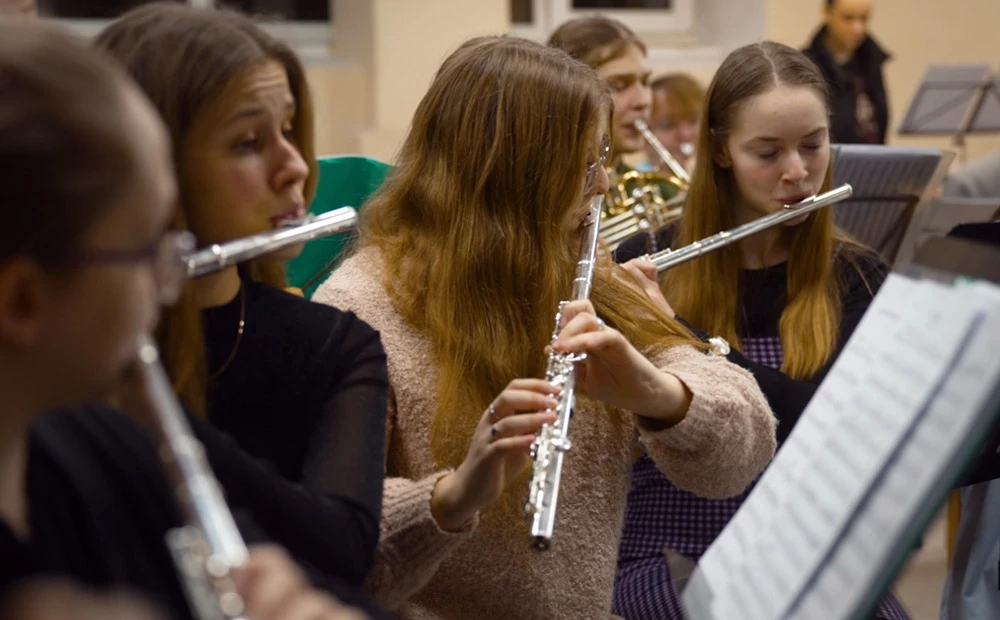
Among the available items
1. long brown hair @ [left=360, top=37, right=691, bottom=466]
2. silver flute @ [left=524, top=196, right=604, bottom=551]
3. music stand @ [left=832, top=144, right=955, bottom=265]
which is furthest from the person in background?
silver flute @ [left=524, top=196, right=604, bottom=551]

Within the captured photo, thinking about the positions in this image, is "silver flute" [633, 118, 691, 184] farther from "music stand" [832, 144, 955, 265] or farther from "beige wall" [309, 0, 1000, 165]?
"beige wall" [309, 0, 1000, 165]

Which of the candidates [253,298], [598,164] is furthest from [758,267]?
[253,298]

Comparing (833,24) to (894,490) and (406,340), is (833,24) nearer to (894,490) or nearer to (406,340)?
(406,340)

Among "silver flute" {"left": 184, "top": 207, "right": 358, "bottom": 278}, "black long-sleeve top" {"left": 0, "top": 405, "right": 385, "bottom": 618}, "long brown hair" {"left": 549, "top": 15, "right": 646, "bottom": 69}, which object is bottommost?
"long brown hair" {"left": 549, "top": 15, "right": 646, "bottom": 69}

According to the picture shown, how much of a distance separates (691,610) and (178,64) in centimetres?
61

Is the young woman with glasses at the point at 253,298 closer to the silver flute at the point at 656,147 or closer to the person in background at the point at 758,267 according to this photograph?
the person in background at the point at 758,267

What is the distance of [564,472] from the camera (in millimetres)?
1259

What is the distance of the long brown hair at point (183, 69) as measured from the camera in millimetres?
989

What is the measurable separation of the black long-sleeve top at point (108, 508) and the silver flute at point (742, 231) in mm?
850

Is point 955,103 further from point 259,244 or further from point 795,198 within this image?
point 259,244

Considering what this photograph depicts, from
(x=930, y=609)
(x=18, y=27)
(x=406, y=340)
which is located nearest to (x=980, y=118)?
(x=930, y=609)

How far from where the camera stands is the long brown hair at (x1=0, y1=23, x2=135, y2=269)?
24.6 inches

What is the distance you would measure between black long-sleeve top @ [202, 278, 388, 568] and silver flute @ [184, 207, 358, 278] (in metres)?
0.09

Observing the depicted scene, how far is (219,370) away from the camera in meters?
1.05
